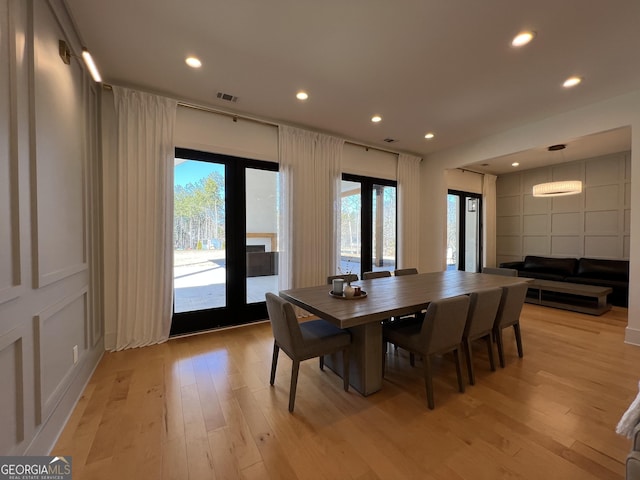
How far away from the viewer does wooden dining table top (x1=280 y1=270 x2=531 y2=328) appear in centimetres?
191

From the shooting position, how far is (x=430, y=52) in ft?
7.91

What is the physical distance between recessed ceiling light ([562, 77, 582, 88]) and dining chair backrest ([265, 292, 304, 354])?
3782 millimetres

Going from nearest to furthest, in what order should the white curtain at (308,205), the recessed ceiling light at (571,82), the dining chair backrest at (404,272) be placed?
1. the recessed ceiling light at (571,82)
2. the dining chair backrest at (404,272)
3. the white curtain at (308,205)

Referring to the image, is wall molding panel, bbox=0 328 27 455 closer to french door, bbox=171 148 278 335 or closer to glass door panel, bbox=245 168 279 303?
french door, bbox=171 148 278 335

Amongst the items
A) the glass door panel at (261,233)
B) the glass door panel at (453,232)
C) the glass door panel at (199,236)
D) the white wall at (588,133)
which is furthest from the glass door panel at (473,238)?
the glass door panel at (199,236)

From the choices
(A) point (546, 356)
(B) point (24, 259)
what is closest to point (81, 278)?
(B) point (24, 259)

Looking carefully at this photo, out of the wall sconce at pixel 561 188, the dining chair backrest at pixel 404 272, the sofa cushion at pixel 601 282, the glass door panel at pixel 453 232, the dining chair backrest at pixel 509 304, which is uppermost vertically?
the wall sconce at pixel 561 188

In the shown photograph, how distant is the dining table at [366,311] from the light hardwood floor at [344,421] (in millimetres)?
172

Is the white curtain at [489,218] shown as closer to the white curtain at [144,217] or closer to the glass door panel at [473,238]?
the glass door panel at [473,238]

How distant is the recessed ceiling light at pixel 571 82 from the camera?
2.83 meters

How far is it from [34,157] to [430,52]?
3075mm

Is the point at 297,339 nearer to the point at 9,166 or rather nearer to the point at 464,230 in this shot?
the point at 9,166

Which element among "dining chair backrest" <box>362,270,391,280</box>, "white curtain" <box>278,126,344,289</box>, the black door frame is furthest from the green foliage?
the black door frame

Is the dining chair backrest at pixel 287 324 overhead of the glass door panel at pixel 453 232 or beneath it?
beneath
